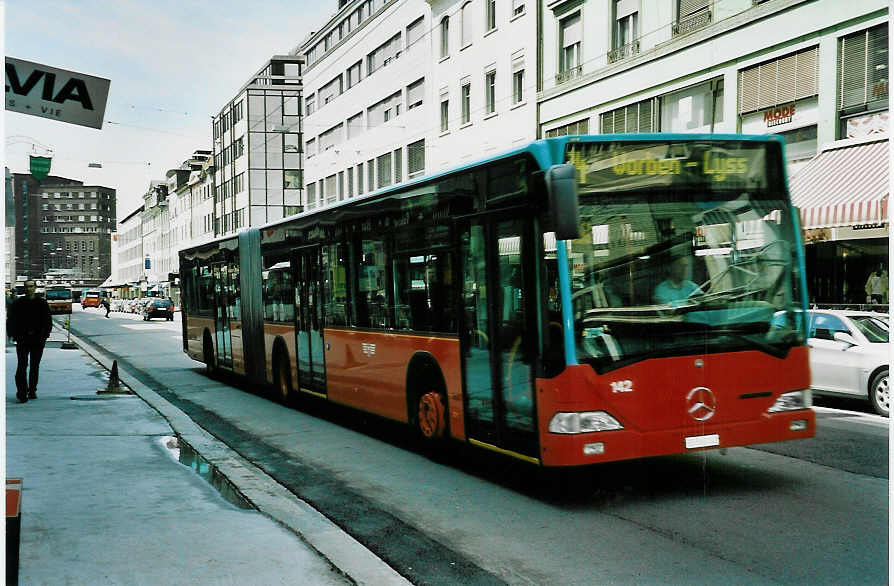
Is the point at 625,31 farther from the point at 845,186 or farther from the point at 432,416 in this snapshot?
the point at 432,416

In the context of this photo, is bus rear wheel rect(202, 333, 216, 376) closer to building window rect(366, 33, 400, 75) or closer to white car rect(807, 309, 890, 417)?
white car rect(807, 309, 890, 417)

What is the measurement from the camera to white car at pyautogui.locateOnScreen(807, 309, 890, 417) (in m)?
12.6

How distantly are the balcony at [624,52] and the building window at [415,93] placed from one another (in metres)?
15.2

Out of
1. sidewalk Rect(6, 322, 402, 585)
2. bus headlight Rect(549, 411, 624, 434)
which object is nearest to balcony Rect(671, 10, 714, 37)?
sidewalk Rect(6, 322, 402, 585)

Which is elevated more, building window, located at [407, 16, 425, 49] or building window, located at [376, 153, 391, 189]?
building window, located at [407, 16, 425, 49]

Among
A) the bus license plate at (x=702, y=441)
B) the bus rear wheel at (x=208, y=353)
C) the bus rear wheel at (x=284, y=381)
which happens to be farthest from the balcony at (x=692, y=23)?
the bus license plate at (x=702, y=441)

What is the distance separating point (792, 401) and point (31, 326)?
11.6m

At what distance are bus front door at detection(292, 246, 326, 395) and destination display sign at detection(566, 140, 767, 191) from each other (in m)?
6.03

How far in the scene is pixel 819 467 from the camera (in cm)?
862

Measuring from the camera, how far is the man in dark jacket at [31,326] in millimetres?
14609

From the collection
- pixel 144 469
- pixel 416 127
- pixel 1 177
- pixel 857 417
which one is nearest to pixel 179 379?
pixel 144 469

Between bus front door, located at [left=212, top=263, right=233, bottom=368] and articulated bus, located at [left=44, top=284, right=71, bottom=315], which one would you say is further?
articulated bus, located at [left=44, top=284, right=71, bottom=315]

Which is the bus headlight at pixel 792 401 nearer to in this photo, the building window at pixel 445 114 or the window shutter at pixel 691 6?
the window shutter at pixel 691 6

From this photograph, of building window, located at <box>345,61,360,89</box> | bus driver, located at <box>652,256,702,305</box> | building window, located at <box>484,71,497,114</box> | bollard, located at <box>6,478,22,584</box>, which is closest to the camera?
bollard, located at <box>6,478,22,584</box>
